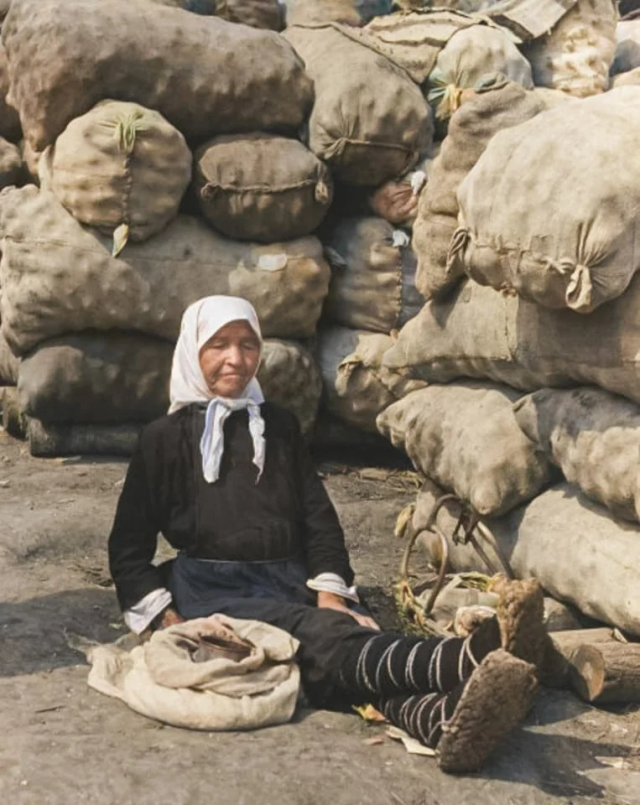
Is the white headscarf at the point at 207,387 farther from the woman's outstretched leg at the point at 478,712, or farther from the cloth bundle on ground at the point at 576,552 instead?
the woman's outstretched leg at the point at 478,712

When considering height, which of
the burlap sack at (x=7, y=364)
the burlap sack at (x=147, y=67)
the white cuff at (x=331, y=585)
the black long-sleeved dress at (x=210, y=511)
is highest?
the burlap sack at (x=147, y=67)

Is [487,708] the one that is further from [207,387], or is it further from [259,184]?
[259,184]

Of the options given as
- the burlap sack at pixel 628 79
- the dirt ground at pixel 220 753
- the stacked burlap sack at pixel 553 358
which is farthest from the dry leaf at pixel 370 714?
Result: the burlap sack at pixel 628 79

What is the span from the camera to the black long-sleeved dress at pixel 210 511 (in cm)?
344

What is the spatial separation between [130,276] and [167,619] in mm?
2441

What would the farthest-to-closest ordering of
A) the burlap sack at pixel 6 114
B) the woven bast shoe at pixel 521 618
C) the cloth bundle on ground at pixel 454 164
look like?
1. the burlap sack at pixel 6 114
2. the cloth bundle on ground at pixel 454 164
3. the woven bast shoe at pixel 521 618

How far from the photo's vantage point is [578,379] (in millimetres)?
3709

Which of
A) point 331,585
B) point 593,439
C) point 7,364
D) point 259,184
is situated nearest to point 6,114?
point 7,364

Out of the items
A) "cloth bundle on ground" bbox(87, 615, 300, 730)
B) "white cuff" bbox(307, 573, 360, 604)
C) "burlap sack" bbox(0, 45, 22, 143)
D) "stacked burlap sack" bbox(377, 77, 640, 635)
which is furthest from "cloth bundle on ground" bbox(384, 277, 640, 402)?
"burlap sack" bbox(0, 45, 22, 143)

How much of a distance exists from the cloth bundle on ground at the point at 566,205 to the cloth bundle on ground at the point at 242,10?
2945mm

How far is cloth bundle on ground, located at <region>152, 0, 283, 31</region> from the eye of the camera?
622 centimetres

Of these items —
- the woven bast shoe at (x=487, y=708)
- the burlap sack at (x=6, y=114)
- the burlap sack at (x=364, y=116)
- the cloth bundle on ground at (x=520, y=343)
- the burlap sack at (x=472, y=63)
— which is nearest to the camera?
the woven bast shoe at (x=487, y=708)

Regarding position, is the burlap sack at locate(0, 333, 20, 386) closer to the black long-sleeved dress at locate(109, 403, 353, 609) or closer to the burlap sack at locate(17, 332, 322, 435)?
the burlap sack at locate(17, 332, 322, 435)

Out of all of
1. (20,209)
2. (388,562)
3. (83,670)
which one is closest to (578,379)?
(388,562)
